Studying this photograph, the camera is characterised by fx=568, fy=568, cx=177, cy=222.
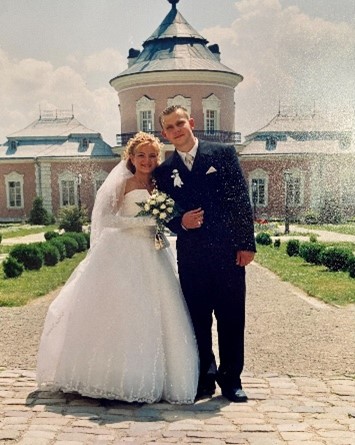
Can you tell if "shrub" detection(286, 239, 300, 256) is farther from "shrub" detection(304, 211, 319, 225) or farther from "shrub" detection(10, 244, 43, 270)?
"shrub" detection(304, 211, 319, 225)

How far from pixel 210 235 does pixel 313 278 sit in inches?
238

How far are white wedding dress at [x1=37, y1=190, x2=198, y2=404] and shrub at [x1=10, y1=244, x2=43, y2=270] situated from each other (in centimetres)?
740

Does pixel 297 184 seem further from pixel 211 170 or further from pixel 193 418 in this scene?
pixel 193 418

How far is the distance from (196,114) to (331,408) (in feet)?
85.6

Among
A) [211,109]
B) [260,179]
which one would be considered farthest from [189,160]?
[260,179]

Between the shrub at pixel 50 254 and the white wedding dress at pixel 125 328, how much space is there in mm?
8075

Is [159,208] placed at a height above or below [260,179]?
below

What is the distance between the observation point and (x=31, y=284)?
9.45m

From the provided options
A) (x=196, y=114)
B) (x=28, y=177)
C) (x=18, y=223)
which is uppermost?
(x=196, y=114)

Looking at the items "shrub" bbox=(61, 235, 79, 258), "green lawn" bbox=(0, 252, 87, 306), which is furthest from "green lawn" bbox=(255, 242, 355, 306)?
"shrub" bbox=(61, 235, 79, 258)

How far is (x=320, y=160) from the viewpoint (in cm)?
2930

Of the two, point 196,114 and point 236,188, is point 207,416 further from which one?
point 196,114

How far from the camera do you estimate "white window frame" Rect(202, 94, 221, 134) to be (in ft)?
94.8

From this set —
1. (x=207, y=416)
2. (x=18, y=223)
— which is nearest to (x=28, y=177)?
(x=18, y=223)
